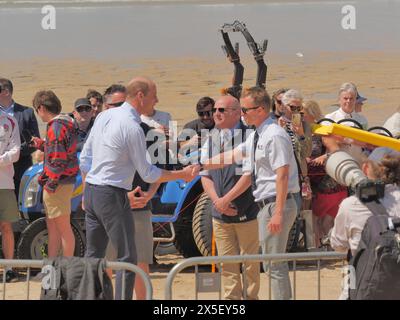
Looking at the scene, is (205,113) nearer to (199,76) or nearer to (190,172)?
(190,172)

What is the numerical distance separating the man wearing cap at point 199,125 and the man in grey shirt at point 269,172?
88.8 inches

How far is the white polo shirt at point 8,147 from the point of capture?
10695mm

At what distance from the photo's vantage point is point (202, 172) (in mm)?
9375

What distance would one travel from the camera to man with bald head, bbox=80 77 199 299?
8.25 meters

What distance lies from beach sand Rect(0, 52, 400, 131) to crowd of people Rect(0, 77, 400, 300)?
8946 mm

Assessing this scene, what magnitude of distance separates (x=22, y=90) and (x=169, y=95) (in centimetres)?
287

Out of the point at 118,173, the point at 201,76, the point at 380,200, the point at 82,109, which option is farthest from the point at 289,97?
the point at 201,76

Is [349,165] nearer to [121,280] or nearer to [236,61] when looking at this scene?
[121,280]

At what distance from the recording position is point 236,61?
12.2m

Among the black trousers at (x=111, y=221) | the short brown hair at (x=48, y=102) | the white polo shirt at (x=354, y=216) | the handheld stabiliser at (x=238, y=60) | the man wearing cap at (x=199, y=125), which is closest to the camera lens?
the white polo shirt at (x=354, y=216)

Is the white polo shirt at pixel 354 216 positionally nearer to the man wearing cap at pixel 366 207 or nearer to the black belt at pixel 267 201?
the man wearing cap at pixel 366 207

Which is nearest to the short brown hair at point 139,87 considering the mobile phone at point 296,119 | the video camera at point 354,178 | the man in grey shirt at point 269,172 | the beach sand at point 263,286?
the man in grey shirt at point 269,172

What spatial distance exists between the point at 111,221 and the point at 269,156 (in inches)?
51.3

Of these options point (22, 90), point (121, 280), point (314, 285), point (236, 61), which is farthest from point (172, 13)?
point (121, 280)
